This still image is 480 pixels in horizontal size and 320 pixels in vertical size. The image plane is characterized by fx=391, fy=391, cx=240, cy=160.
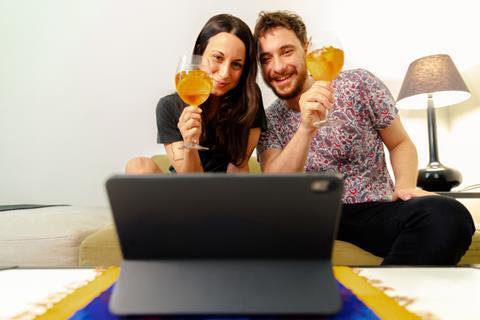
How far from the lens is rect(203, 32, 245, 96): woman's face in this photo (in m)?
1.32

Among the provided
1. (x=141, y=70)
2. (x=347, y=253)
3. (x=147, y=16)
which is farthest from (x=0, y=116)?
(x=347, y=253)

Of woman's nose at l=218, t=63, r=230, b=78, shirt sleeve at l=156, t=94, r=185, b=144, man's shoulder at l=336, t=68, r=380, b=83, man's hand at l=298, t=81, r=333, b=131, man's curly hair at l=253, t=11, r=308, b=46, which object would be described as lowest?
shirt sleeve at l=156, t=94, r=185, b=144

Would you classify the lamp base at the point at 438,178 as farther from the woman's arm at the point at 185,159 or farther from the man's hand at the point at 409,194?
the woman's arm at the point at 185,159

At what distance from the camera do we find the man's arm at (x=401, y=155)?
132 cm

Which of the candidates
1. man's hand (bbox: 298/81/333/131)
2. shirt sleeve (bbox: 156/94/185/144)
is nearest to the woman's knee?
shirt sleeve (bbox: 156/94/185/144)

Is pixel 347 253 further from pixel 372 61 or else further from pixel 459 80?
pixel 372 61

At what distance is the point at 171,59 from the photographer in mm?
2572

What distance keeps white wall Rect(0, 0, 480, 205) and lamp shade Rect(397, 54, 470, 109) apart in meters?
0.30

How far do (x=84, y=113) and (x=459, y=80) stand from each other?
7.43 feet

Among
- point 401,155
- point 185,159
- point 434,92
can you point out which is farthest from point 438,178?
point 185,159

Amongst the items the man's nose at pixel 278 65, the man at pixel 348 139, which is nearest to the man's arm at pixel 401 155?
the man at pixel 348 139

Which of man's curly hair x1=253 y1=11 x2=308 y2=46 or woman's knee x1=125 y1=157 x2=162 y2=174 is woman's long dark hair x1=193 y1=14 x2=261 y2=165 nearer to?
man's curly hair x1=253 y1=11 x2=308 y2=46

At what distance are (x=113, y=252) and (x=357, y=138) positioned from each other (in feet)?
2.95

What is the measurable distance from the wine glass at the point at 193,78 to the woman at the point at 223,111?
0.62 feet
